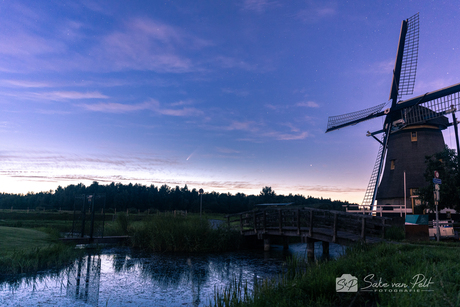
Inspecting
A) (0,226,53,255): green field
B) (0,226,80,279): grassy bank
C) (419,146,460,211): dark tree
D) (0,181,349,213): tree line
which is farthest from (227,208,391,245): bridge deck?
(0,181,349,213): tree line

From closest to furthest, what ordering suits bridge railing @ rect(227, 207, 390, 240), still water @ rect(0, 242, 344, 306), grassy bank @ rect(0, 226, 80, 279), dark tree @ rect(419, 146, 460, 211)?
still water @ rect(0, 242, 344, 306) → grassy bank @ rect(0, 226, 80, 279) → bridge railing @ rect(227, 207, 390, 240) → dark tree @ rect(419, 146, 460, 211)

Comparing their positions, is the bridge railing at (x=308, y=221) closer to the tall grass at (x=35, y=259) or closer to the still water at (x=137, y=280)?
the still water at (x=137, y=280)

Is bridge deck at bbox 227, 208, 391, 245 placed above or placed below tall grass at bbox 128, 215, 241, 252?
above

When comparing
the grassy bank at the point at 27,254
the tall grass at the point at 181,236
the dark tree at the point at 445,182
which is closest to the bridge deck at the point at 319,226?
the tall grass at the point at 181,236

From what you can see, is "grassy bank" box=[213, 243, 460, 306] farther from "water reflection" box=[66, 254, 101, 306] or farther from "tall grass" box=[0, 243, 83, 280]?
"tall grass" box=[0, 243, 83, 280]

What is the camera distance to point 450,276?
5.95 meters

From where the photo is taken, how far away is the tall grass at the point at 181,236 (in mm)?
18953

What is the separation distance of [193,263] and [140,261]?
2.77 m

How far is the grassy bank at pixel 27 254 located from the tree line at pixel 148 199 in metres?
71.4

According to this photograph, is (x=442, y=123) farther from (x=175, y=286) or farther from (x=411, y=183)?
(x=175, y=286)

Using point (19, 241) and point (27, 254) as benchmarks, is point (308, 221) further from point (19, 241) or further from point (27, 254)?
point (19, 241)

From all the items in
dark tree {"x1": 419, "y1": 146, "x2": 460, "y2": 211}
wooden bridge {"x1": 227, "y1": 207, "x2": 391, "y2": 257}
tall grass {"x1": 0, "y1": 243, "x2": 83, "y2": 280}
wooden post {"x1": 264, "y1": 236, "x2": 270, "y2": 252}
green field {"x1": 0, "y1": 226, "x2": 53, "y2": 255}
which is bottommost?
wooden post {"x1": 264, "y1": 236, "x2": 270, "y2": 252}

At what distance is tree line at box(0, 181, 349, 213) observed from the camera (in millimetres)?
89500

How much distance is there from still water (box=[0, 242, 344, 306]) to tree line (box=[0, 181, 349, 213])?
70669mm
